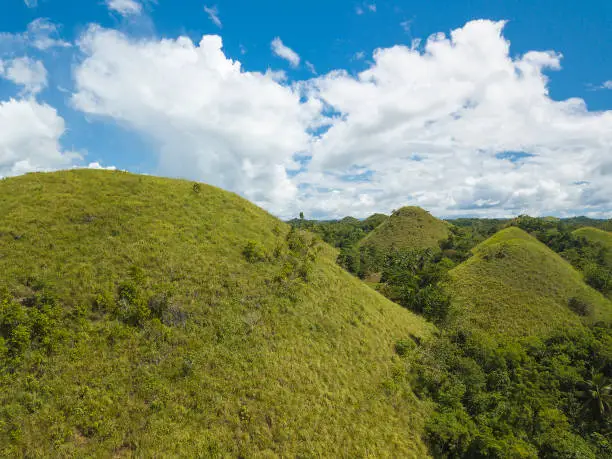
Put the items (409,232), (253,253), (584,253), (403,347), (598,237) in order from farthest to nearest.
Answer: (409,232) → (598,237) → (584,253) → (403,347) → (253,253)

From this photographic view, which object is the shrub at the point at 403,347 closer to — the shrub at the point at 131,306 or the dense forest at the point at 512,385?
the dense forest at the point at 512,385

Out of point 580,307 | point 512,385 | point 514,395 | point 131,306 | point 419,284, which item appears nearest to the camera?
point 131,306

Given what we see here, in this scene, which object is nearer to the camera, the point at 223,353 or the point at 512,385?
the point at 223,353

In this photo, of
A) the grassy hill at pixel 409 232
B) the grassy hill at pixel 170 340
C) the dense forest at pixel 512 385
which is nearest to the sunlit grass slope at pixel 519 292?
the dense forest at pixel 512 385

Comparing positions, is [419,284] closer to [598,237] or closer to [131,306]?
[131,306]

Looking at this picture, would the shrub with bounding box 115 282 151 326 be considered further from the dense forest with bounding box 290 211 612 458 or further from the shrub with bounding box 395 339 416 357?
the shrub with bounding box 395 339 416 357

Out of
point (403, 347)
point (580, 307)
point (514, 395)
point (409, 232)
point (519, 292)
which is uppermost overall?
point (409, 232)

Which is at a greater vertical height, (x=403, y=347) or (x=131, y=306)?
(x=131, y=306)

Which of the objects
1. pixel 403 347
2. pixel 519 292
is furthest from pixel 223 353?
pixel 519 292
